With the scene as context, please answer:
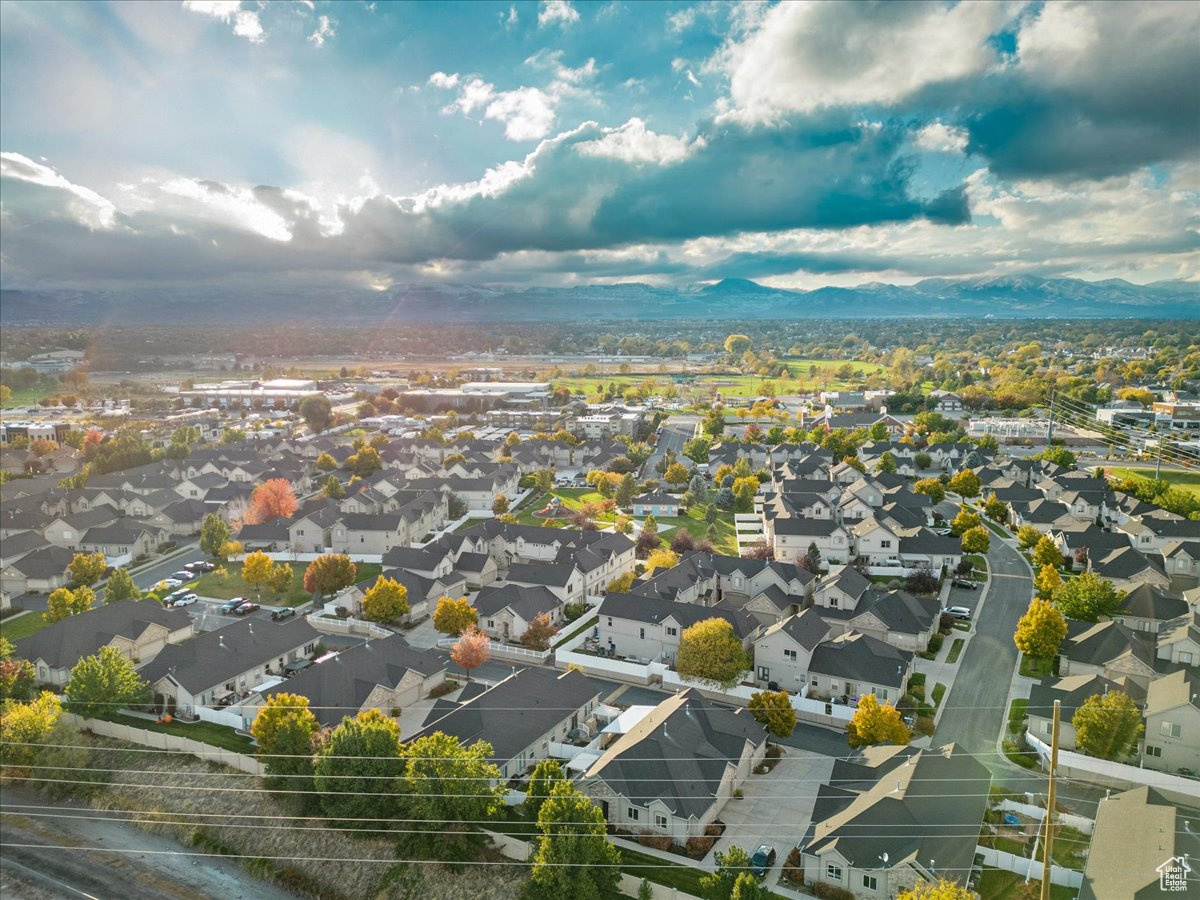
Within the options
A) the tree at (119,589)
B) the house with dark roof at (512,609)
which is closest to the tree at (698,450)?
the house with dark roof at (512,609)

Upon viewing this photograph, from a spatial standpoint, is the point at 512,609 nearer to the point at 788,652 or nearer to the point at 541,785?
the point at 788,652

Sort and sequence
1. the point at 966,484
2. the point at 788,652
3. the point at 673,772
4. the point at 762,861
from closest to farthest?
1. the point at 762,861
2. the point at 673,772
3. the point at 788,652
4. the point at 966,484

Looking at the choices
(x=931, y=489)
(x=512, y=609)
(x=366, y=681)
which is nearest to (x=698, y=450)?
(x=931, y=489)

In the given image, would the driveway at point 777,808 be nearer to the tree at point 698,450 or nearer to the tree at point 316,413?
the tree at point 698,450

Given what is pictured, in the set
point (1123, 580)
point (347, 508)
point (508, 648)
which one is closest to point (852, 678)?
point (508, 648)

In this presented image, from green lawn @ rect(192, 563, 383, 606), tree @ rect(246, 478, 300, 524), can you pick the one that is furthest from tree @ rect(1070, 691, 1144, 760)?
tree @ rect(246, 478, 300, 524)
